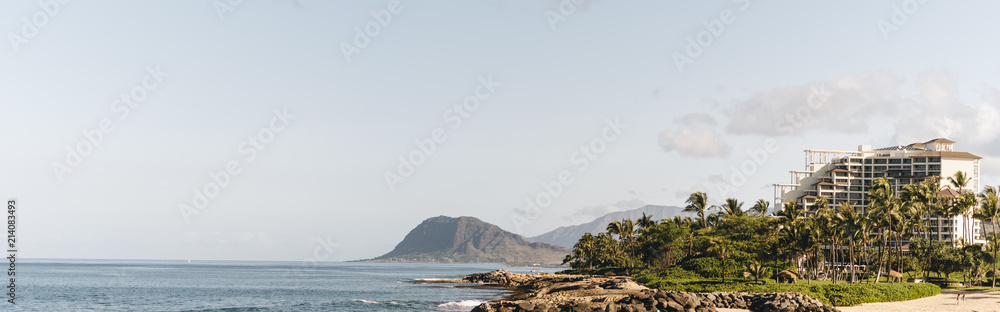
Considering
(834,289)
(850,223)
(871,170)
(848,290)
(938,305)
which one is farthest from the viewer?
(871,170)

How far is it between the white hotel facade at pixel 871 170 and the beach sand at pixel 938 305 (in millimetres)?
98092

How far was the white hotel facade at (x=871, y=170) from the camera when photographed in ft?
509

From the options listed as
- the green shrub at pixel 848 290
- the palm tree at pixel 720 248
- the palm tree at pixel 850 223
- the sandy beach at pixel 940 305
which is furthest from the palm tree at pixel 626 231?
the sandy beach at pixel 940 305

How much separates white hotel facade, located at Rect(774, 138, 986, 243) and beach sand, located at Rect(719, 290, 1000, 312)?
98092mm

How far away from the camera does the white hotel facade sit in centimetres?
15500

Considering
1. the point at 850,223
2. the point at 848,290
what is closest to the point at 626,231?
the point at 850,223

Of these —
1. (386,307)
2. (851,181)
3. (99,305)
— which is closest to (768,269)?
(386,307)

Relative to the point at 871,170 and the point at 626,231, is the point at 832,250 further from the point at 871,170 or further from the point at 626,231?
the point at 871,170

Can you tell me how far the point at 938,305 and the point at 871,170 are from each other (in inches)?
4840

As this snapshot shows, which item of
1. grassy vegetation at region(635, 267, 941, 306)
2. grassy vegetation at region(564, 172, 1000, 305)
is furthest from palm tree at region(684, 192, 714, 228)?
grassy vegetation at region(635, 267, 941, 306)

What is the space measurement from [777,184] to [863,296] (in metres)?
129

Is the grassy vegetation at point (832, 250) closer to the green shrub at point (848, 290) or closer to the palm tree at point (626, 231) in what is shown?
the green shrub at point (848, 290)

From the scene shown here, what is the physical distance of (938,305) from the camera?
174 ft

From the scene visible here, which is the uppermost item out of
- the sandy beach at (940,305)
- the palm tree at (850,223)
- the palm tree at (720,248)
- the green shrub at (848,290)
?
the palm tree at (850,223)
